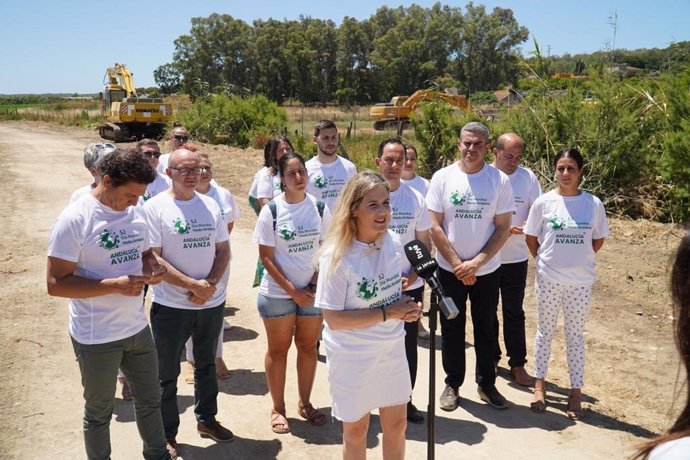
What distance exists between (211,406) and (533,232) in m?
2.99

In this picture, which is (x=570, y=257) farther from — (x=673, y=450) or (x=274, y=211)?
(x=673, y=450)

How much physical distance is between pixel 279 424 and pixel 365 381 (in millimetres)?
1627

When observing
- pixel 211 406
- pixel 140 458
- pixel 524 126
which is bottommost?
pixel 140 458

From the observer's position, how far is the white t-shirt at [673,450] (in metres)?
1.28

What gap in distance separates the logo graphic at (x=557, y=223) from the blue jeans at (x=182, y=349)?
276 centimetres

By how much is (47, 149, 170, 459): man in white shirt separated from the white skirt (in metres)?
1.27

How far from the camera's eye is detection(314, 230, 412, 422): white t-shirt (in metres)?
3.17

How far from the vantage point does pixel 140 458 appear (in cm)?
418

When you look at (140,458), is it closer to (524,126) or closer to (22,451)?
(22,451)

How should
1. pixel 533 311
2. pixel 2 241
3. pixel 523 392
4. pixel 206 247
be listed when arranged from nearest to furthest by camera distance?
pixel 206 247 → pixel 523 392 → pixel 533 311 → pixel 2 241

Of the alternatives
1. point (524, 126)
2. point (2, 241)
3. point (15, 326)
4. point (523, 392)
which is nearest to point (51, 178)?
point (2, 241)

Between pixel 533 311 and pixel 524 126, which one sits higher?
pixel 524 126

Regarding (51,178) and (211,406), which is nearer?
(211,406)

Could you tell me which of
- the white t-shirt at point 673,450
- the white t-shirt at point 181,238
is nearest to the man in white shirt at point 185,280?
the white t-shirt at point 181,238
